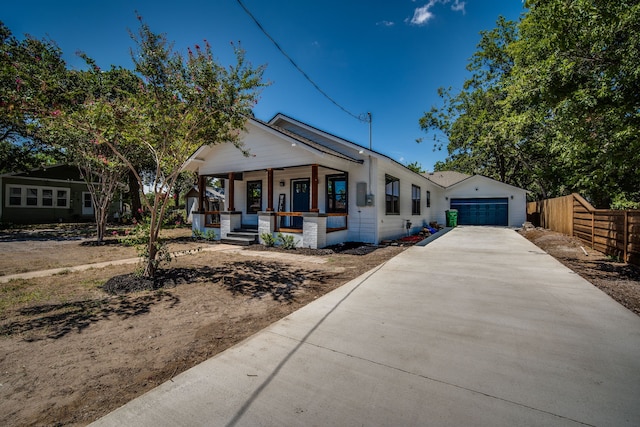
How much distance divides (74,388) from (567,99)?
30.5 ft

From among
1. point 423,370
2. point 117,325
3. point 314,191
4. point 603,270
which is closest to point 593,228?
point 603,270

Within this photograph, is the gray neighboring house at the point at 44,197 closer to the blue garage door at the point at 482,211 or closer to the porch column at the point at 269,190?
the porch column at the point at 269,190

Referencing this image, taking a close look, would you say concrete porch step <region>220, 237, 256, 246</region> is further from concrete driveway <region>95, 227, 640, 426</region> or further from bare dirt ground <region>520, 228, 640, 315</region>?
bare dirt ground <region>520, 228, 640, 315</region>

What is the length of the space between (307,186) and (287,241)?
332cm

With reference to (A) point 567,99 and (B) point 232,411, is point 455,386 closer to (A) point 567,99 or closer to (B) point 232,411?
(B) point 232,411

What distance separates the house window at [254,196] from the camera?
1366 centimetres

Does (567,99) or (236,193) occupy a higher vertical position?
(567,99)

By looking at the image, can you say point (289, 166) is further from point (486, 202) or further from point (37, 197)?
point (37, 197)

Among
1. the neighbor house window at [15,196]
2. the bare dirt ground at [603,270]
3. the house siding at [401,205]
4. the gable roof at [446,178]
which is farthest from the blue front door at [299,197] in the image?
the neighbor house window at [15,196]

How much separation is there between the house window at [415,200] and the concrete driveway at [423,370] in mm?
12044

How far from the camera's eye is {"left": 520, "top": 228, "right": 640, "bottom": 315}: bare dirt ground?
4548mm

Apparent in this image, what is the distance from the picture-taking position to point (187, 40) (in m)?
5.41

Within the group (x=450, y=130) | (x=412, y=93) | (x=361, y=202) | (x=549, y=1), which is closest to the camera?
(x=549, y=1)

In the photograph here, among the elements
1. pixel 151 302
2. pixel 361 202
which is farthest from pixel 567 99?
pixel 151 302
